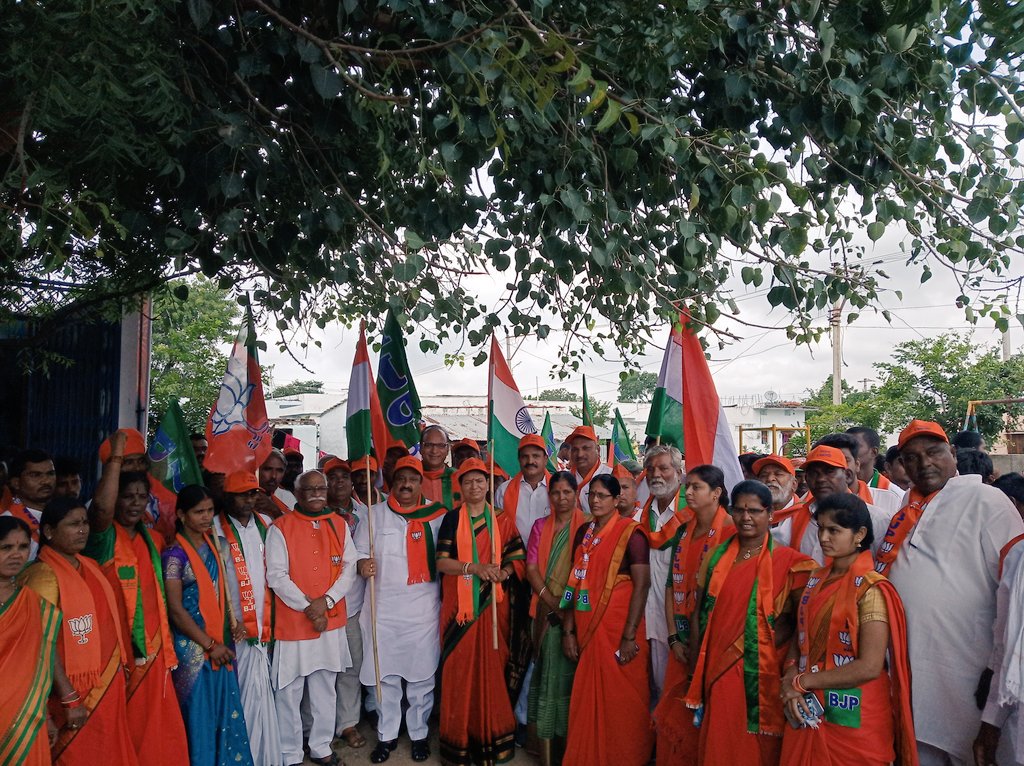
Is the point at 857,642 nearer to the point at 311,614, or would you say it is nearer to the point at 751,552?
the point at 751,552

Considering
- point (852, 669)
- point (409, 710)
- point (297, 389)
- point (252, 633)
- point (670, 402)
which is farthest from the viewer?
point (297, 389)

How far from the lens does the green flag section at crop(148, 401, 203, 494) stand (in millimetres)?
5160

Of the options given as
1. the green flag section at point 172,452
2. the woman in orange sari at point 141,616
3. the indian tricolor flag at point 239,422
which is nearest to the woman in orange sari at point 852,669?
the woman in orange sari at point 141,616

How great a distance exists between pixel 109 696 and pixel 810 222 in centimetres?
410

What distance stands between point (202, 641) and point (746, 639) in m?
2.86

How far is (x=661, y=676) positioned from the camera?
4.57m

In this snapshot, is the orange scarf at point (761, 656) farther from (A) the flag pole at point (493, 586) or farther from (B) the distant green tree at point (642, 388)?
(B) the distant green tree at point (642, 388)

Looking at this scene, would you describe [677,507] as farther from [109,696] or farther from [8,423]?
[8,423]

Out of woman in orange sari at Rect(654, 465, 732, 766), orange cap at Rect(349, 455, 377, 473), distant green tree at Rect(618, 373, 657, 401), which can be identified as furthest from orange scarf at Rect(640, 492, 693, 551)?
distant green tree at Rect(618, 373, 657, 401)

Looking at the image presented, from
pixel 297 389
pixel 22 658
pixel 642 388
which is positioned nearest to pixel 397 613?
pixel 22 658

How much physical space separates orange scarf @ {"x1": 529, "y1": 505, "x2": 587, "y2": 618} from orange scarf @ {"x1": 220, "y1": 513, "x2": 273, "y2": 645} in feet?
5.43

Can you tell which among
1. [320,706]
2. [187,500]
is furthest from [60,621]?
[320,706]

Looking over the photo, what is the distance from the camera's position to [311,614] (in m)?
4.73

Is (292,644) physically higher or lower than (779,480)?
lower
